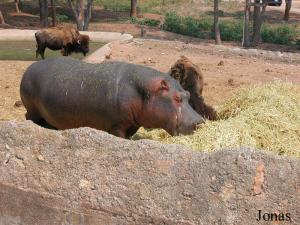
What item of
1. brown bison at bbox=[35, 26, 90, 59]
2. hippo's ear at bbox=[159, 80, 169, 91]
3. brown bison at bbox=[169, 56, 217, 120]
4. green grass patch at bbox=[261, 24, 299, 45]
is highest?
hippo's ear at bbox=[159, 80, 169, 91]

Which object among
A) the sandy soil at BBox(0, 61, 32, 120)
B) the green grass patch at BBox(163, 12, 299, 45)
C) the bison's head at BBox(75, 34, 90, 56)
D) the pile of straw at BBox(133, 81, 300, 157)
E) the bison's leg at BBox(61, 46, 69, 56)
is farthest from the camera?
the green grass patch at BBox(163, 12, 299, 45)

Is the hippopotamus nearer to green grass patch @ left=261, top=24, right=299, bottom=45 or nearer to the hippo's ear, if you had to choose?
the hippo's ear

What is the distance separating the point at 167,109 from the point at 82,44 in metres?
12.1

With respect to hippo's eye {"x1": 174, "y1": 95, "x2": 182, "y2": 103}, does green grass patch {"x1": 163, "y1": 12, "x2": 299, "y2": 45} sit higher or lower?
lower

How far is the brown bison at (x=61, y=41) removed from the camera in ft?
56.3

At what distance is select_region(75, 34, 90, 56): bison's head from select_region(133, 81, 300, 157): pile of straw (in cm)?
1018

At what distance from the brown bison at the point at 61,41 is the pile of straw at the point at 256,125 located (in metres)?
10.1

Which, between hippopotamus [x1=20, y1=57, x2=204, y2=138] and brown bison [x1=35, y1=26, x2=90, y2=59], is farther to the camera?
brown bison [x1=35, y1=26, x2=90, y2=59]

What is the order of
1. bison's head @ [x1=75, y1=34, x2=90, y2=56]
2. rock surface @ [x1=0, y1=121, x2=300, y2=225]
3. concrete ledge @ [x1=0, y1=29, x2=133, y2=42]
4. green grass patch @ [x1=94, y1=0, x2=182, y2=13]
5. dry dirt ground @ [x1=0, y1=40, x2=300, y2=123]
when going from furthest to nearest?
1. green grass patch @ [x1=94, y1=0, x2=182, y2=13]
2. concrete ledge @ [x1=0, y1=29, x2=133, y2=42]
3. bison's head @ [x1=75, y1=34, x2=90, y2=56]
4. dry dirt ground @ [x1=0, y1=40, x2=300, y2=123]
5. rock surface @ [x1=0, y1=121, x2=300, y2=225]

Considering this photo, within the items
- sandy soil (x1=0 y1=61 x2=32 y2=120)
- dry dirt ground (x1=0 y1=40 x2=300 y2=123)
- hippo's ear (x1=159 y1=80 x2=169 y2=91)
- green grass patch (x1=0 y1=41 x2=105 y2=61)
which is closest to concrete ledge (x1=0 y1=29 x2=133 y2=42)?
green grass patch (x1=0 y1=41 x2=105 y2=61)

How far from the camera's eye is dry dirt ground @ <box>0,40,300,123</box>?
455 inches

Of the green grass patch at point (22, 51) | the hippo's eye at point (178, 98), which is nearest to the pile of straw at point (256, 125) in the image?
the hippo's eye at point (178, 98)

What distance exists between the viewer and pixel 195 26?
29.9 metres

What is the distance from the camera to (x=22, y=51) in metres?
18.5
